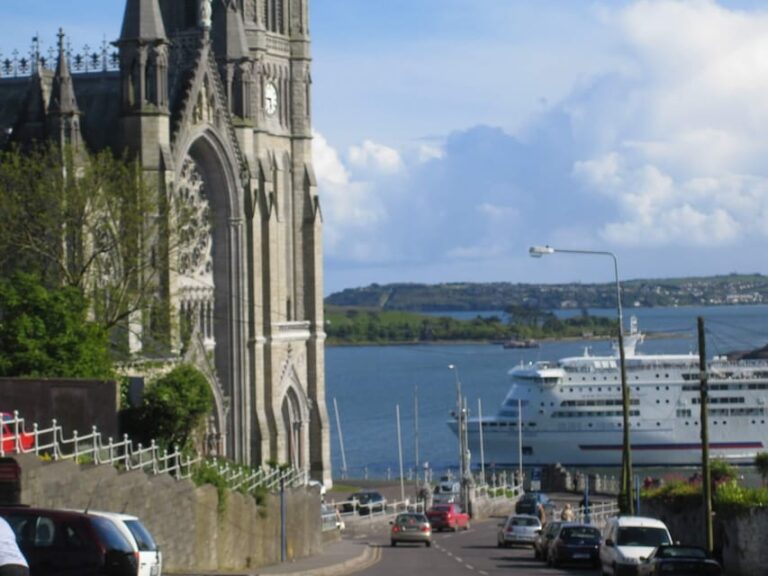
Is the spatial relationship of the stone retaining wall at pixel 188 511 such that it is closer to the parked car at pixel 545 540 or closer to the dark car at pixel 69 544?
the parked car at pixel 545 540

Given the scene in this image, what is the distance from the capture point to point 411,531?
185ft

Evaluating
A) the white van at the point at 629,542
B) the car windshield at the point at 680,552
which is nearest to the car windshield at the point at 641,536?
the white van at the point at 629,542

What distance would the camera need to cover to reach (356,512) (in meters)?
73.1

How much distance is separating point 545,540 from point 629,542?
28.4ft

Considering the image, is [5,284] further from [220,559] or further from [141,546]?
[141,546]

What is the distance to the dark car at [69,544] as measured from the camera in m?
21.5

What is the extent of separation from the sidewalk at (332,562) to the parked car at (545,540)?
3.93 m

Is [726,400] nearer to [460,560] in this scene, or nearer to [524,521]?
[524,521]

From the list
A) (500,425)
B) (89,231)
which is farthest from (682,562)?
(500,425)

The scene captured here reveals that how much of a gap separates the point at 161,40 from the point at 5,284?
68.4ft

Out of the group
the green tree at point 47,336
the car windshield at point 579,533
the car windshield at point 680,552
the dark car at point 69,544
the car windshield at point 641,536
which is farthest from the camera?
the green tree at point 47,336

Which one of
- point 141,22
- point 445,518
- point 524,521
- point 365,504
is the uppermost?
point 141,22

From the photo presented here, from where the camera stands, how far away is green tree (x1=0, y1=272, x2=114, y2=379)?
48812mm

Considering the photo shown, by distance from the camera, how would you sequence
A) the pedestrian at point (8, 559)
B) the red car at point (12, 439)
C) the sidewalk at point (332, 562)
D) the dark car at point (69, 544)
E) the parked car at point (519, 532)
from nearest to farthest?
the pedestrian at point (8, 559) < the dark car at point (69, 544) < the red car at point (12, 439) < the sidewalk at point (332, 562) < the parked car at point (519, 532)
